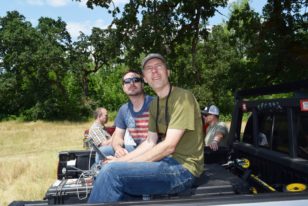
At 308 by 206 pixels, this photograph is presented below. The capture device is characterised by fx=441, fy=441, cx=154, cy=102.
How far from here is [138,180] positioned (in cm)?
286

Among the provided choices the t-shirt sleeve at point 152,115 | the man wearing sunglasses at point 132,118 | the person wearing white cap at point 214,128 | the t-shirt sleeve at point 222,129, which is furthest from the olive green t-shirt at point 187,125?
the t-shirt sleeve at point 222,129

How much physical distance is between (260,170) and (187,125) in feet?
3.34

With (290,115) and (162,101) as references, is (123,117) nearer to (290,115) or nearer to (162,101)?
(162,101)

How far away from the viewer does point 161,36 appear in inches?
473

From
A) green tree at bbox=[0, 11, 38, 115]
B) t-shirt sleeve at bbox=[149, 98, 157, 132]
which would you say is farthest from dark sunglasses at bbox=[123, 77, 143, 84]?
green tree at bbox=[0, 11, 38, 115]

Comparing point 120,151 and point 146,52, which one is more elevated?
point 146,52

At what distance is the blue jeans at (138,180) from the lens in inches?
109

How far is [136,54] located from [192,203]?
10204 millimetres

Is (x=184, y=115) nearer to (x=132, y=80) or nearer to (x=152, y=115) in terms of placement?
(x=152, y=115)

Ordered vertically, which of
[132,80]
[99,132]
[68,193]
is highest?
[132,80]

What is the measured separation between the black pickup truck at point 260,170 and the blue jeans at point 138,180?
7 centimetres

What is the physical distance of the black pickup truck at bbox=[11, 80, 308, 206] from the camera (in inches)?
88.8

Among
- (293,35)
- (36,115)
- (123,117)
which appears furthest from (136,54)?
(36,115)

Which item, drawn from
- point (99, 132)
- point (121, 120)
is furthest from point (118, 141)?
point (99, 132)
